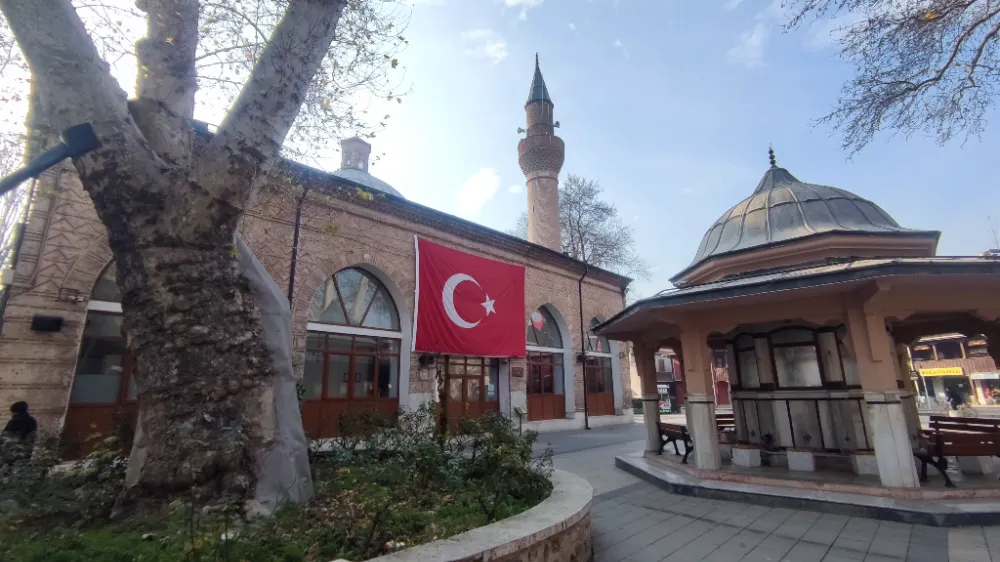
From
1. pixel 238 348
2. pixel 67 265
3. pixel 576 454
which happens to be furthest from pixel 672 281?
pixel 67 265

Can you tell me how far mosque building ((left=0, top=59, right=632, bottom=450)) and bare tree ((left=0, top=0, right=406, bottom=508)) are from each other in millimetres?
1841

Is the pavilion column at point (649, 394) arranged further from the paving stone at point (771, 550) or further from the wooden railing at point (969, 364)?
the wooden railing at point (969, 364)

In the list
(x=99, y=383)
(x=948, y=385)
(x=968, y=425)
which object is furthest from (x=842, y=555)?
(x=948, y=385)

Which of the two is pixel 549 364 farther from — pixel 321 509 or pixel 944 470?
pixel 321 509

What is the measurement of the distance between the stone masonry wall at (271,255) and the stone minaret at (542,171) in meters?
4.42

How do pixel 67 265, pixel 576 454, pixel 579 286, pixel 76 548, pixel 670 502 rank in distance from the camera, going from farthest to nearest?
pixel 579 286 < pixel 576 454 < pixel 67 265 < pixel 670 502 < pixel 76 548

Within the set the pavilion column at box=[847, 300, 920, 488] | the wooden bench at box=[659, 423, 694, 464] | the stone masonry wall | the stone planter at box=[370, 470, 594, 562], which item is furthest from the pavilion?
the stone masonry wall

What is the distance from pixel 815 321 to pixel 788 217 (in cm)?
266

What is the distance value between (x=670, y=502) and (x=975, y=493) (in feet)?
10.5

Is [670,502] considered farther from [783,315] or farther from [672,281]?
[672,281]

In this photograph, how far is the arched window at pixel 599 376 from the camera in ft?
58.7

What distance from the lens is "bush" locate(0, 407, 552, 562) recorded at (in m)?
2.54

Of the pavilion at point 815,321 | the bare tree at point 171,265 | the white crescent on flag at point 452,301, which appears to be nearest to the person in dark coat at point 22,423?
the bare tree at point 171,265

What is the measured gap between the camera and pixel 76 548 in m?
2.60
